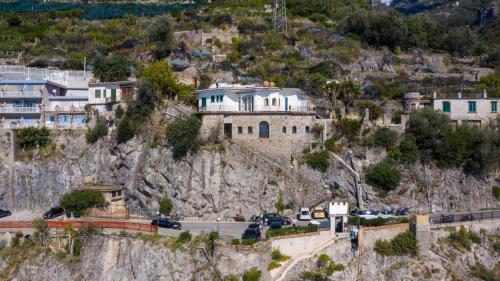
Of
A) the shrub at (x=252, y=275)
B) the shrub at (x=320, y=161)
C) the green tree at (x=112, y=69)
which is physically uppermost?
A: the green tree at (x=112, y=69)

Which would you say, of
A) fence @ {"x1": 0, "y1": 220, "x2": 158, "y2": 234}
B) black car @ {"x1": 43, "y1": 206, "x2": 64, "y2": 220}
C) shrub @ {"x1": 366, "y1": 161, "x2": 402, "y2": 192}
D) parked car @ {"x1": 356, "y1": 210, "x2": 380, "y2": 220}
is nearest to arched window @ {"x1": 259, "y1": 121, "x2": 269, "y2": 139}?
shrub @ {"x1": 366, "y1": 161, "x2": 402, "y2": 192}

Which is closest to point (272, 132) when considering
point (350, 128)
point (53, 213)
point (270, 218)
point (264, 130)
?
point (264, 130)

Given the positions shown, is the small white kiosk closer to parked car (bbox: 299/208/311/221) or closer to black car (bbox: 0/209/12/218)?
parked car (bbox: 299/208/311/221)

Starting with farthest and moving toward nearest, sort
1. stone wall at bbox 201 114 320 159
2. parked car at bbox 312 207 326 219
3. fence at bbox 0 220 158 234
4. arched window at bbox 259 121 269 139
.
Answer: arched window at bbox 259 121 269 139 < stone wall at bbox 201 114 320 159 < parked car at bbox 312 207 326 219 < fence at bbox 0 220 158 234

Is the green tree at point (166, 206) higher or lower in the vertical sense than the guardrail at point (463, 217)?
higher

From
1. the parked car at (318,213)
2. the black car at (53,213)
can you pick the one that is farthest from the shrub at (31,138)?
the parked car at (318,213)

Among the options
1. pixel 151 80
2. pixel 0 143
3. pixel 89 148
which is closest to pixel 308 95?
pixel 151 80

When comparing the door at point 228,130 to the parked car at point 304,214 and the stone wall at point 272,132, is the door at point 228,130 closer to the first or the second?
the stone wall at point 272,132
